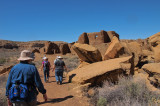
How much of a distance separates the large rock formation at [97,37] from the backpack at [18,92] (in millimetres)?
19217

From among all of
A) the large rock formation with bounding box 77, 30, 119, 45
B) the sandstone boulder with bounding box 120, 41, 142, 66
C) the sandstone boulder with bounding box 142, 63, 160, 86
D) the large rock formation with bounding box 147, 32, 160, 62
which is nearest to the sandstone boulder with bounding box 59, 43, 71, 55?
the large rock formation with bounding box 77, 30, 119, 45

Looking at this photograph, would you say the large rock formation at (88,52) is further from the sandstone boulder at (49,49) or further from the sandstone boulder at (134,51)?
the sandstone boulder at (49,49)

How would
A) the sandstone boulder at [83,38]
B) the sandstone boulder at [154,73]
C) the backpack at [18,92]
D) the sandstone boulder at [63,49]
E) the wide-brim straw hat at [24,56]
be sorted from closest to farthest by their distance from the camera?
the backpack at [18,92]
the wide-brim straw hat at [24,56]
the sandstone boulder at [154,73]
the sandstone boulder at [83,38]
the sandstone boulder at [63,49]

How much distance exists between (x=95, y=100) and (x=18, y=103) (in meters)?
2.74

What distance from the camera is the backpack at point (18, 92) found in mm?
2317

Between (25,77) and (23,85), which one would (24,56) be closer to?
(25,77)

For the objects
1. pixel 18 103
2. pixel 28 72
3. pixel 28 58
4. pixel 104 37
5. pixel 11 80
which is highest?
pixel 104 37

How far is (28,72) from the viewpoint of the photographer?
97.0 inches

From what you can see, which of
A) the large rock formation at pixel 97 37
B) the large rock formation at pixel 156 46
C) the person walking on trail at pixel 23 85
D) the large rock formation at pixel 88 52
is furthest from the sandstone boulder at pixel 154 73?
the large rock formation at pixel 97 37

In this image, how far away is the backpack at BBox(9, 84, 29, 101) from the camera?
7.60 feet

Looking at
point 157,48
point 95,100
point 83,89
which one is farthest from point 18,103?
point 157,48

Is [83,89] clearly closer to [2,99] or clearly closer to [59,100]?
[59,100]

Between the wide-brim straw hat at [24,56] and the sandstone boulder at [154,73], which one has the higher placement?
the wide-brim straw hat at [24,56]

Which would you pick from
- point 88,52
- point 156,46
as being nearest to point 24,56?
point 88,52
